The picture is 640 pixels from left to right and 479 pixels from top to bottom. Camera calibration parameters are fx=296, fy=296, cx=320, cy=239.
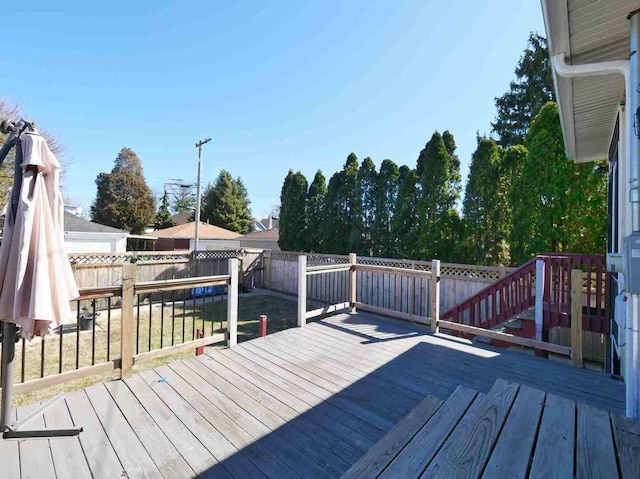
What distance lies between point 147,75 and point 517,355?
47.2 feet

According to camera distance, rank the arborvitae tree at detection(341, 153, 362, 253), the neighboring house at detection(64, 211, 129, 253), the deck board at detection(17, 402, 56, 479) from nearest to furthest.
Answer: the deck board at detection(17, 402, 56, 479)
the arborvitae tree at detection(341, 153, 362, 253)
the neighboring house at detection(64, 211, 129, 253)

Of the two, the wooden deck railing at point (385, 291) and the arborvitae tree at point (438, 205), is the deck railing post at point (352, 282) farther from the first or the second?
the arborvitae tree at point (438, 205)

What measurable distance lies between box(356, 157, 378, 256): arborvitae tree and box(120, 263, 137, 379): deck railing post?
8.01 metres

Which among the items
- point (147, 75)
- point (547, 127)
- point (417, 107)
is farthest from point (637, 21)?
point (147, 75)

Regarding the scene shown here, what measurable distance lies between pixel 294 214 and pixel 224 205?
15709mm

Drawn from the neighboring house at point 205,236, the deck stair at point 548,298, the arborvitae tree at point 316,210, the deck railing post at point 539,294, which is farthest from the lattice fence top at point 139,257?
the deck railing post at point 539,294

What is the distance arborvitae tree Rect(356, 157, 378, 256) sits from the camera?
10297 millimetres

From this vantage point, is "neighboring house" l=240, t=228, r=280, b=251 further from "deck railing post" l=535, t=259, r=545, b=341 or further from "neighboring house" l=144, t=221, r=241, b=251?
"deck railing post" l=535, t=259, r=545, b=341

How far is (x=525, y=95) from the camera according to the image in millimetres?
13812

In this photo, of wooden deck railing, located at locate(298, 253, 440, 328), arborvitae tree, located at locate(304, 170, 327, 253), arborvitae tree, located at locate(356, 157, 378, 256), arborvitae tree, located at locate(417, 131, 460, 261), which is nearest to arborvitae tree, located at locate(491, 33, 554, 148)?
arborvitae tree, located at locate(417, 131, 460, 261)

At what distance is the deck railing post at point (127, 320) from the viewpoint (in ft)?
9.67

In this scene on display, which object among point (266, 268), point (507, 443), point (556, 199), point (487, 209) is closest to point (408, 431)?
point (507, 443)

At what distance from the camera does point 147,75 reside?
11.5 m

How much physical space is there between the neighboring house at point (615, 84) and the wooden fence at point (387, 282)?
2.92m
